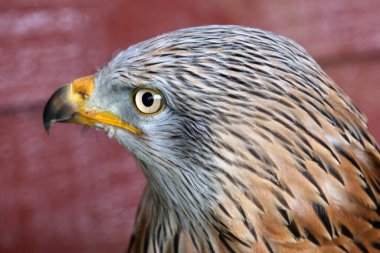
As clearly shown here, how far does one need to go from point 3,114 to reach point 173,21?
19.2 inches

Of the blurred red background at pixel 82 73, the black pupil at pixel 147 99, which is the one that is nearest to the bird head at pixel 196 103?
the black pupil at pixel 147 99

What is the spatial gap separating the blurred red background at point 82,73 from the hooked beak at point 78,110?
67cm

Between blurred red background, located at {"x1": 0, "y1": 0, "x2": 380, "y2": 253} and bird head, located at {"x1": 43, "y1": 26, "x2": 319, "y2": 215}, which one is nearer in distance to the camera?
bird head, located at {"x1": 43, "y1": 26, "x2": 319, "y2": 215}

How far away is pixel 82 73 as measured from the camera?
5.69ft

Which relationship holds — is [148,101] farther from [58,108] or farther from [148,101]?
[58,108]

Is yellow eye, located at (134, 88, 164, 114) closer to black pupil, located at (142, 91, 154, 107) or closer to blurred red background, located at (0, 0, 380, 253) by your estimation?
black pupil, located at (142, 91, 154, 107)

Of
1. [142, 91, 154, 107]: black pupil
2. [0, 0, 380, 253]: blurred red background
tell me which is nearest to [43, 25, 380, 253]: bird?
[142, 91, 154, 107]: black pupil

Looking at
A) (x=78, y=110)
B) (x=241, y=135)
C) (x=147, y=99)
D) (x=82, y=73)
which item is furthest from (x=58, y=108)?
(x=82, y=73)

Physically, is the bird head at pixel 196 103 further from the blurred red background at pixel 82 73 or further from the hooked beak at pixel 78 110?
the blurred red background at pixel 82 73

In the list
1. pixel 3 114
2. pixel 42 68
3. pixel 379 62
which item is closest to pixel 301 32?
pixel 379 62

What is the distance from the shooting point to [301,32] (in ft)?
5.88

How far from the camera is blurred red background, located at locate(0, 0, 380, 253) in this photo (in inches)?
67.1

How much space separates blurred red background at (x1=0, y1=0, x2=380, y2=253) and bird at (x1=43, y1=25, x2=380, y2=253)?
714 millimetres

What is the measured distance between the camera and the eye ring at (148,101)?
944 mm
